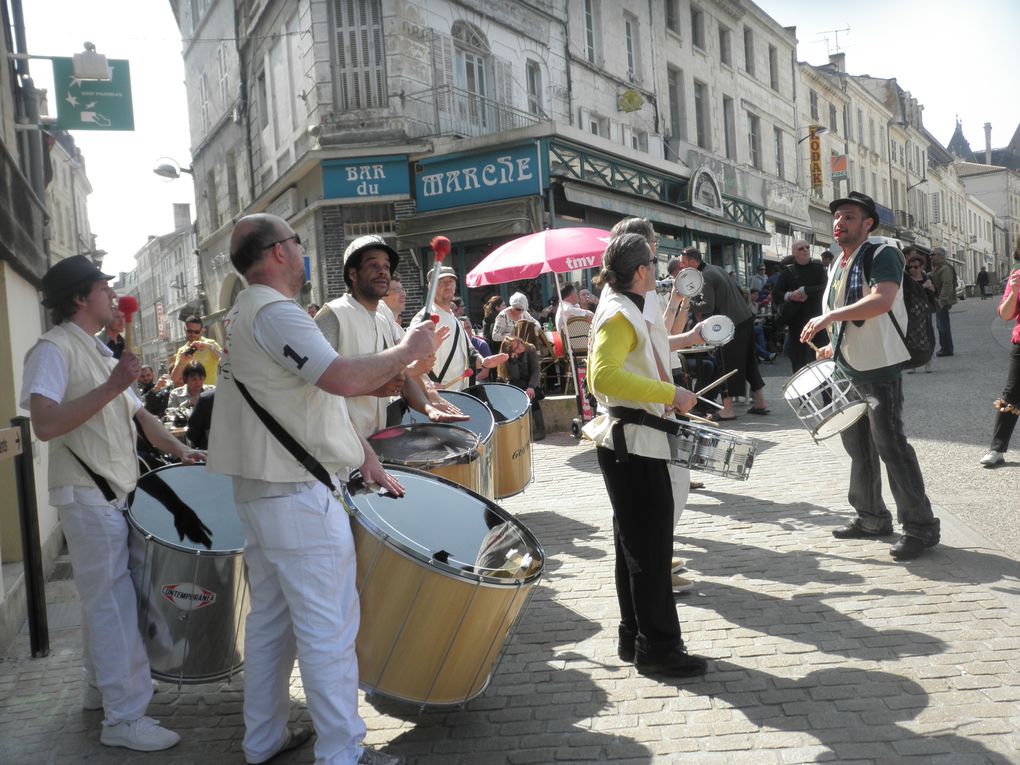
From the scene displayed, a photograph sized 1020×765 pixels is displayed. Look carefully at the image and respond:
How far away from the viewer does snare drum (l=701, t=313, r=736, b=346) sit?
500 cm

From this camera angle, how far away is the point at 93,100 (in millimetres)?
10242

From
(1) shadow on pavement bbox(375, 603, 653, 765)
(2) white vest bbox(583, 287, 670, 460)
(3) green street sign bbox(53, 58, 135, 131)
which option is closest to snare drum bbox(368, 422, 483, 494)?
(2) white vest bbox(583, 287, 670, 460)

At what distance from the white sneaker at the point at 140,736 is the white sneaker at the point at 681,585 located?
8.64 feet

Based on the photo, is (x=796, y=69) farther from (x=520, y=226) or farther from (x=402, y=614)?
(x=402, y=614)

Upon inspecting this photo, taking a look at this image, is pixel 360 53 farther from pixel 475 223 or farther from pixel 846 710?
pixel 846 710

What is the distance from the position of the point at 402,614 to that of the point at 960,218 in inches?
3113

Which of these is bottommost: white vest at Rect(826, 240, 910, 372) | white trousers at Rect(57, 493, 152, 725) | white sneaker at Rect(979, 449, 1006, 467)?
white sneaker at Rect(979, 449, 1006, 467)

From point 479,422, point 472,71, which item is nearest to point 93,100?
point 479,422

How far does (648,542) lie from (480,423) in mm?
1674

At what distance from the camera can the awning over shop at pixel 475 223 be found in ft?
60.6

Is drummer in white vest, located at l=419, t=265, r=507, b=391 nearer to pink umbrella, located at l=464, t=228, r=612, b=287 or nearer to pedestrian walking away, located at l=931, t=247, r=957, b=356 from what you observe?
pink umbrella, located at l=464, t=228, r=612, b=287

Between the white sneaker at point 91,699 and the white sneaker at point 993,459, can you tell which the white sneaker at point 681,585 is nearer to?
the white sneaker at point 91,699

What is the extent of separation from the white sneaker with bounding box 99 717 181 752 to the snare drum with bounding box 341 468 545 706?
929 mm

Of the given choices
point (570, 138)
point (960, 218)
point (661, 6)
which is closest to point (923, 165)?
point (960, 218)
